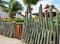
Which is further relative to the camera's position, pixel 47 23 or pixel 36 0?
pixel 36 0

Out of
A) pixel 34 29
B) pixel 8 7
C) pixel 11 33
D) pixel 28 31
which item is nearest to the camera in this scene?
pixel 34 29

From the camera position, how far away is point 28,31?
48.4 feet

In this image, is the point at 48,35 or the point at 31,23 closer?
the point at 48,35

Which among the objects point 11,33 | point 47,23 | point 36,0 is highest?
point 36,0

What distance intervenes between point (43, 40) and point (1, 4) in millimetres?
24081

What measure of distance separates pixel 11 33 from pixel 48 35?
9374mm

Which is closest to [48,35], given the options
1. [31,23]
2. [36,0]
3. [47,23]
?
[47,23]

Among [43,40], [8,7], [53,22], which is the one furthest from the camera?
[8,7]

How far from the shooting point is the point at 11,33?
65.9 feet

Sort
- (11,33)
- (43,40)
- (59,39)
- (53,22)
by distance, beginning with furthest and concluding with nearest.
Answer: (11,33) < (43,40) < (53,22) < (59,39)

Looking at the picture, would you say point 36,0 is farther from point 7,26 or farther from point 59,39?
point 59,39

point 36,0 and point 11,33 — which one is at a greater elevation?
point 36,0

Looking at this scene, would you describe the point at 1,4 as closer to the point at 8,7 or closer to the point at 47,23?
the point at 8,7

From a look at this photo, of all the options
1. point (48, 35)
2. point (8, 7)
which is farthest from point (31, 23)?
point (8, 7)
